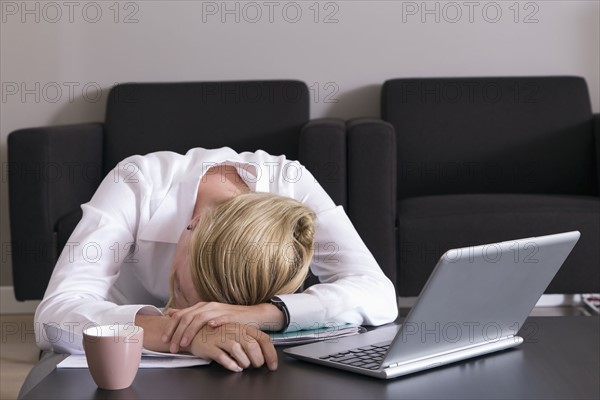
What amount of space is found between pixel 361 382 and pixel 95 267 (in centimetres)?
64

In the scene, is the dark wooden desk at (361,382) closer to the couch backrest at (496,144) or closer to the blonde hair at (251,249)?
the blonde hair at (251,249)

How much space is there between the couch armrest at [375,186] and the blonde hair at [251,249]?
1.59 m

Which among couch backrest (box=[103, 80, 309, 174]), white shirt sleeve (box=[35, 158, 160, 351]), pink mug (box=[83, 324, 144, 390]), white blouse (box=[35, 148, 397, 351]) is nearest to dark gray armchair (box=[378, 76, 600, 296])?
couch backrest (box=[103, 80, 309, 174])

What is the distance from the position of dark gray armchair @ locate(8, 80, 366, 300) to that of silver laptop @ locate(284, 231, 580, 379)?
1762mm

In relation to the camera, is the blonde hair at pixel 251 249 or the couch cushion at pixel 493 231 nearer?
the blonde hair at pixel 251 249

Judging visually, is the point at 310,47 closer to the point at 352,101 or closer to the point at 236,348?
the point at 352,101

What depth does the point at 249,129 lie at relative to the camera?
11.0 ft

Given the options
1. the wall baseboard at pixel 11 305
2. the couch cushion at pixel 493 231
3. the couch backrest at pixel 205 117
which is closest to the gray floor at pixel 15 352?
the wall baseboard at pixel 11 305

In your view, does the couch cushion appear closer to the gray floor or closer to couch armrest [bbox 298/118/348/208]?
couch armrest [bbox 298/118/348/208]

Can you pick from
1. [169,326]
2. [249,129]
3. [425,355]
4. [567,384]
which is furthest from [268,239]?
[249,129]

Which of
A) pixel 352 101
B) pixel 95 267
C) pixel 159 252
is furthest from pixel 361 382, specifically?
pixel 352 101

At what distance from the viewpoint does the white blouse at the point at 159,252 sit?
1.31 m

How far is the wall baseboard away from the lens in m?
3.57

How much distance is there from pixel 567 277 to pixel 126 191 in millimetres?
1769
